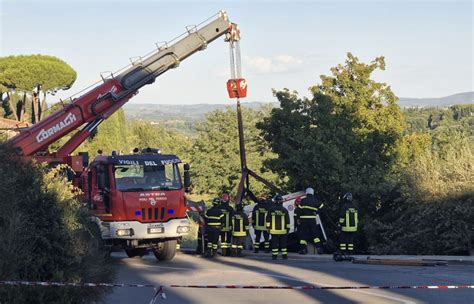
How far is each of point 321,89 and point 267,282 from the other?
16.2 m

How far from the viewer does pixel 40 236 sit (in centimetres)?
850

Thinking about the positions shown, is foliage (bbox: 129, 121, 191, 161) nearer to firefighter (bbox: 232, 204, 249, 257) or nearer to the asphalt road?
firefighter (bbox: 232, 204, 249, 257)

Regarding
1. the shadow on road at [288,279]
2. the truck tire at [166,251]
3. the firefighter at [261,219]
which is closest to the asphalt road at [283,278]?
the shadow on road at [288,279]

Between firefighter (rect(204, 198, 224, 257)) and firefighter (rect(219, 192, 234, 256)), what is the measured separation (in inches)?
5.9

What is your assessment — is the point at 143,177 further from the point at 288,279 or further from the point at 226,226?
the point at 288,279

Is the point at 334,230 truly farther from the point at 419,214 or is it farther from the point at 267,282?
the point at 267,282

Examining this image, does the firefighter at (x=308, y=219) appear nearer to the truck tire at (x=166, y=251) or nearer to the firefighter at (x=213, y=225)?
the firefighter at (x=213, y=225)

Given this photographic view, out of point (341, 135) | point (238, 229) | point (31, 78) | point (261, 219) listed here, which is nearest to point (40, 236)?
point (238, 229)

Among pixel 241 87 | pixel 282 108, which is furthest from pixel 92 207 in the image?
pixel 282 108

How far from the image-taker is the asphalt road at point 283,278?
11648 millimetres

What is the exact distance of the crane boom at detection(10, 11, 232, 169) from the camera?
64.0ft

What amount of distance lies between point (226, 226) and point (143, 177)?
3063 millimetres

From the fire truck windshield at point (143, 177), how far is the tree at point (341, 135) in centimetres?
716

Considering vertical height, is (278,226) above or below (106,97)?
below
